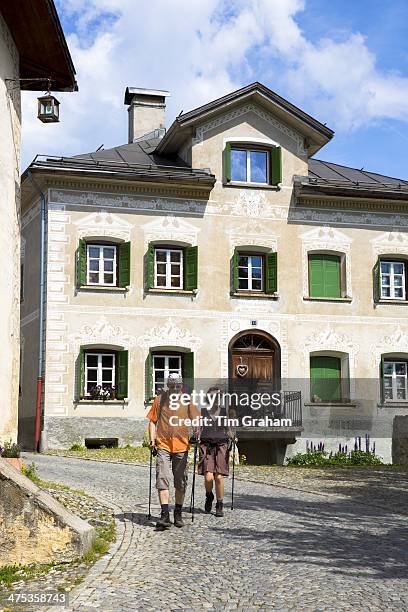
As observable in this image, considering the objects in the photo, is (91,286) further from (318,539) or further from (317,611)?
(317,611)

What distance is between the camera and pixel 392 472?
61.6 feet

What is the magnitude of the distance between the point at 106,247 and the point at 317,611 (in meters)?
19.4

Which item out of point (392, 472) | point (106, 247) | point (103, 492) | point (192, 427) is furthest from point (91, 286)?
point (192, 427)

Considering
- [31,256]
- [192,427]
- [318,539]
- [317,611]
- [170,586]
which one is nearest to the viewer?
[317,611]

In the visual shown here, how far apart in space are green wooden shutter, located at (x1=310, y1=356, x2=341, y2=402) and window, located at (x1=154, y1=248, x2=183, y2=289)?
183 inches

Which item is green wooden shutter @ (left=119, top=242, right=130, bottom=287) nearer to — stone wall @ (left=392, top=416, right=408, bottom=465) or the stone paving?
stone wall @ (left=392, top=416, right=408, bottom=465)

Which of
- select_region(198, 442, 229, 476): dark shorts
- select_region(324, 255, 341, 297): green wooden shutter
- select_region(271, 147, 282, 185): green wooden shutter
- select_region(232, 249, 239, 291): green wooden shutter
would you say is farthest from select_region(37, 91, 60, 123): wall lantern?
select_region(324, 255, 341, 297): green wooden shutter

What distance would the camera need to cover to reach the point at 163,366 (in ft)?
81.7

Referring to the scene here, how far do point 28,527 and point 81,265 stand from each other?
55.7 feet

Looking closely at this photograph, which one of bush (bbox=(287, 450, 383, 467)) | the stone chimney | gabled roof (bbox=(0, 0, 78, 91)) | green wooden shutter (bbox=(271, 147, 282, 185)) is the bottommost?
bush (bbox=(287, 450, 383, 467))

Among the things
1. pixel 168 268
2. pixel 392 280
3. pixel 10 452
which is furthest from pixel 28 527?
pixel 392 280

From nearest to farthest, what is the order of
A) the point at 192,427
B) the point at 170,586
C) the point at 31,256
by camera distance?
the point at 170,586 < the point at 192,427 < the point at 31,256

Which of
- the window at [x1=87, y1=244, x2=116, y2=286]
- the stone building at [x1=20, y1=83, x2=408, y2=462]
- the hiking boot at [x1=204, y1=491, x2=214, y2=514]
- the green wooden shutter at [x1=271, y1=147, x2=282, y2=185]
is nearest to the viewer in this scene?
the hiking boot at [x1=204, y1=491, x2=214, y2=514]

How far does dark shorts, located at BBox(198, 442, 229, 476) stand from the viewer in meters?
11.3
